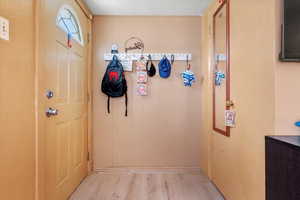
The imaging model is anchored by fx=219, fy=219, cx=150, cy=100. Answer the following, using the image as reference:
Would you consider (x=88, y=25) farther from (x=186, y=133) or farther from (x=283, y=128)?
(x=283, y=128)

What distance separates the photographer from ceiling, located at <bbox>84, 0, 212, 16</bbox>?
2619mm

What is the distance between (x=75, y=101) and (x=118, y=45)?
104 cm

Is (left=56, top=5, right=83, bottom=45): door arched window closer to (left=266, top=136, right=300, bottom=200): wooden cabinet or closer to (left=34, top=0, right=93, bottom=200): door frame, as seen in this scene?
(left=34, top=0, right=93, bottom=200): door frame

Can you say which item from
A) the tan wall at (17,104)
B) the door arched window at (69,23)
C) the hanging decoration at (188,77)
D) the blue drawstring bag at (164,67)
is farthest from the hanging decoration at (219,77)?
the tan wall at (17,104)

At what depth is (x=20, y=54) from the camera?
4.52 ft

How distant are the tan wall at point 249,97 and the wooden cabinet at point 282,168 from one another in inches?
4.9

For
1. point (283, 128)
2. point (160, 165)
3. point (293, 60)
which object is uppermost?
point (293, 60)

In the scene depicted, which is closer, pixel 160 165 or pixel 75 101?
pixel 75 101

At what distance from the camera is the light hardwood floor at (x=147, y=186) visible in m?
2.31

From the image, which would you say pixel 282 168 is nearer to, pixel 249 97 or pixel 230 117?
pixel 249 97

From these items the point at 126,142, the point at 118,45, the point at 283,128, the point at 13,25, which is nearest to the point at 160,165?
the point at 126,142

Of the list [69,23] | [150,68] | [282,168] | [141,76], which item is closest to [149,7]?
[150,68]

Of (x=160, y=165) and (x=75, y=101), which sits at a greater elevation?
(x=75, y=101)

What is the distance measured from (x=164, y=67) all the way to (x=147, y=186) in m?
1.53
